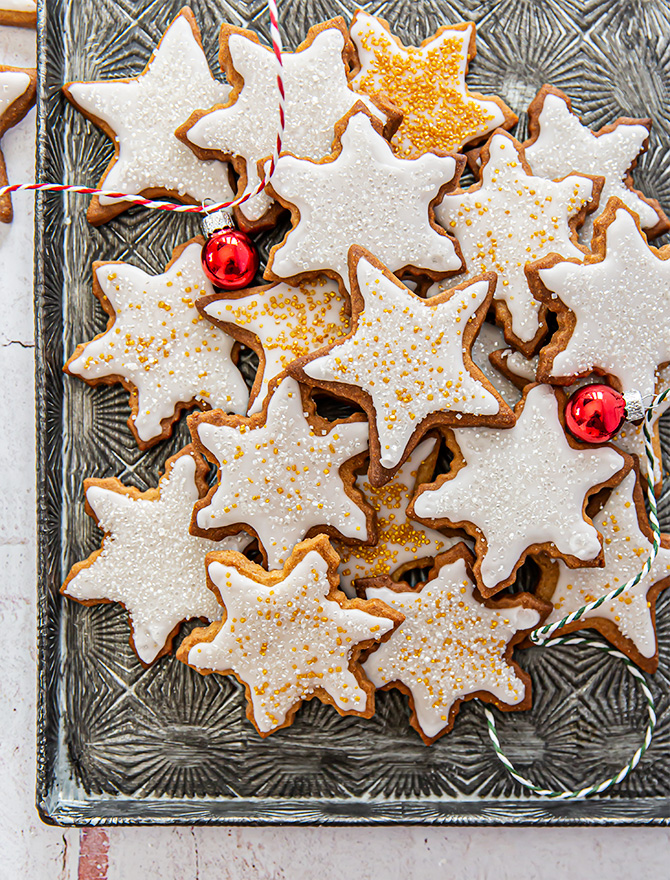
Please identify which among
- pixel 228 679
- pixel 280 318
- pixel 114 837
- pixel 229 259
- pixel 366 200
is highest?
pixel 366 200

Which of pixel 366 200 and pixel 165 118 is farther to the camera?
pixel 165 118

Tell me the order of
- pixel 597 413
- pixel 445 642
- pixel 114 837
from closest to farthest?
1. pixel 597 413
2. pixel 445 642
3. pixel 114 837

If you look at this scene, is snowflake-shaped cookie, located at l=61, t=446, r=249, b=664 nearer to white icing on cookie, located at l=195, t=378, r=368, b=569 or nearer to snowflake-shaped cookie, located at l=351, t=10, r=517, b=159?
white icing on cookie, located at l=195, t=378, r=368, b=569

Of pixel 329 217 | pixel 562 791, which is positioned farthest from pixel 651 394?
pixel 562 791

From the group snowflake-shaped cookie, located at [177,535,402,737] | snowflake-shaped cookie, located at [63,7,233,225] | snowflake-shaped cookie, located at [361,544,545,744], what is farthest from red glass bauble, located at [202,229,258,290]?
snowflake-shaped cookie, located at [361,544,545,744]

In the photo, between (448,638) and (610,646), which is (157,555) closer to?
(448,638)

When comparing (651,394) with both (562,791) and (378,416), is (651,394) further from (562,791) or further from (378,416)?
(562,791)

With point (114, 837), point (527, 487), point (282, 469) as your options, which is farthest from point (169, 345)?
point (114, 837)
